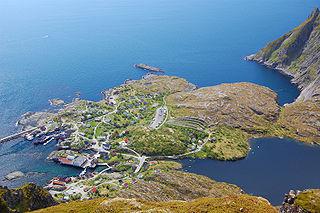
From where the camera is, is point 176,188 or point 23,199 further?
point 176,188

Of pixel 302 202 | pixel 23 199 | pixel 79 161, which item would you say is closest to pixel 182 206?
pixel 302 202

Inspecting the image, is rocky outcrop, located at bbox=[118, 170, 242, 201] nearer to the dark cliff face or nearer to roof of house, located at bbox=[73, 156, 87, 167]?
roof of house, located at bbox=[73, 156, 87, 167]

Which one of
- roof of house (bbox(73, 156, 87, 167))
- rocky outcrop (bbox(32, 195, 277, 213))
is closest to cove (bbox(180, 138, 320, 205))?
roof of house (bbox(73, 156, 87, 167))

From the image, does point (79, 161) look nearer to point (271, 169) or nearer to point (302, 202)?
point (271, 169)

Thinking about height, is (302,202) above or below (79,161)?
above

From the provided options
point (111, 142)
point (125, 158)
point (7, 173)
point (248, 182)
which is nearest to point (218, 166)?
point (248, 182)
